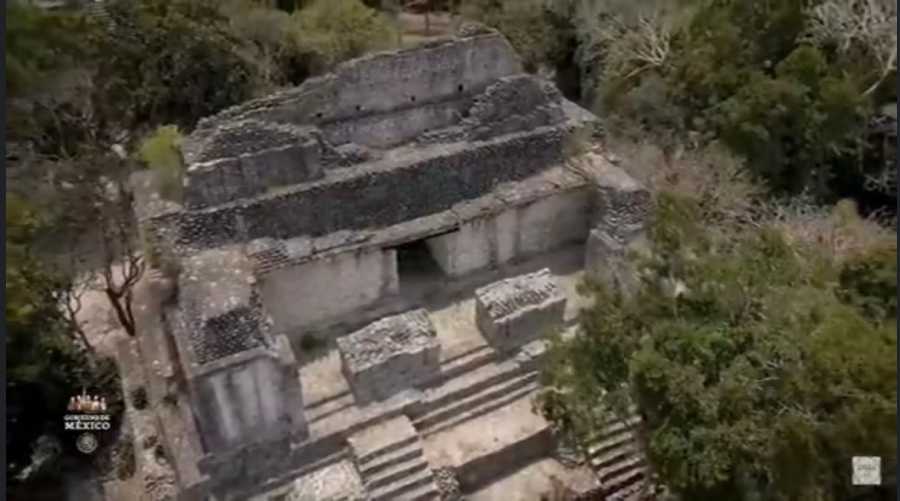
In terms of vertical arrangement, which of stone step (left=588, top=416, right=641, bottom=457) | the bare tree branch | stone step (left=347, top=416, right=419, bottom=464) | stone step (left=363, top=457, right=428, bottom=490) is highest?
the bare tree branch

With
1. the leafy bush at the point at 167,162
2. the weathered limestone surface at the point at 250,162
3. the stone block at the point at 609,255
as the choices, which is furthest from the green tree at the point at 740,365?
the leafy bush at the point at 167,162

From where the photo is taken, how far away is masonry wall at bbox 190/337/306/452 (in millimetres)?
11016

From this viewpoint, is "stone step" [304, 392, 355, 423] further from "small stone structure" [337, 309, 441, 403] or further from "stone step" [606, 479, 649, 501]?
"stone step" [606, 479, 649, 501]

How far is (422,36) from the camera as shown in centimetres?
2552

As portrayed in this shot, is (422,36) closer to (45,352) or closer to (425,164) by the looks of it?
(425,164)

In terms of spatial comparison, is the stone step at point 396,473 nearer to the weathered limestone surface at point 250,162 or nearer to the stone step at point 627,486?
the stone step at point 627,486

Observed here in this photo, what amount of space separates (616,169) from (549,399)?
542cm

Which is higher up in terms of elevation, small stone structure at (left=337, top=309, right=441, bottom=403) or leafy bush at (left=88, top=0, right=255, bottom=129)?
leafy bush at (left=88, top=0, right=255, bottom=129)

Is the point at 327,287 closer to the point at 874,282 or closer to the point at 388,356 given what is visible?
the point at 388,356

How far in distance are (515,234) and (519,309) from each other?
1956 mm

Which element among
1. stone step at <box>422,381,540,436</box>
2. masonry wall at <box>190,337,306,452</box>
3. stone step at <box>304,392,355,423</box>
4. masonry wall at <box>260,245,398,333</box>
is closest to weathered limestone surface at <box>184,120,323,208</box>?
masonry wall at <box>260,245,398,333</box>

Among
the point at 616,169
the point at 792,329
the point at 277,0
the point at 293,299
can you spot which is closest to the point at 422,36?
the point at 277,0

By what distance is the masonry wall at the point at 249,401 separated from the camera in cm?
1102

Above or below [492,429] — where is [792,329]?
above
